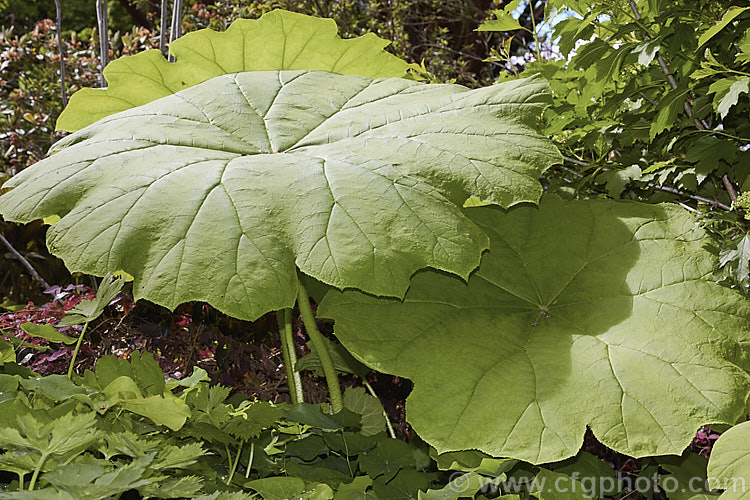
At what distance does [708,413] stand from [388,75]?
1126 mm

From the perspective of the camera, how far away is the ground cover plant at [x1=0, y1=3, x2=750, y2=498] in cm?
95

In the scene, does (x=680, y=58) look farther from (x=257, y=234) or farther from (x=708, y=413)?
(x=257, y=234)

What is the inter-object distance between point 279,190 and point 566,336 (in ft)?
1.81

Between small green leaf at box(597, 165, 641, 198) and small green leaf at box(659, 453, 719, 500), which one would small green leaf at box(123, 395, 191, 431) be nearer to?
small green leaf at box(659, 453, 719, 500)

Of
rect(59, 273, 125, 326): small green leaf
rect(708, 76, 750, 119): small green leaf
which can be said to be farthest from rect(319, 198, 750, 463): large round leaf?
rect(59, 273, 125, 326): small green leaf

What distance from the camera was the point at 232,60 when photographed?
1.67 m

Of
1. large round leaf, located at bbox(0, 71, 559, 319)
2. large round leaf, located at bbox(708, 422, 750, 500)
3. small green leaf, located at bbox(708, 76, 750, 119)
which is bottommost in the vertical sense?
large round leaf, located at bbox(708, 422, 750, 500)

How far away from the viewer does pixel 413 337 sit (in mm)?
1133

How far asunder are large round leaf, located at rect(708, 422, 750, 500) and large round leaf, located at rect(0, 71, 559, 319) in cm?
42

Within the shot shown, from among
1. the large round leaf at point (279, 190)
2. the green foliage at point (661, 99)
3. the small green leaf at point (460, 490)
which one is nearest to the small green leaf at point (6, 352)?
the large round leaf at point (279, 190)

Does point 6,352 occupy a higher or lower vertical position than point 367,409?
higher

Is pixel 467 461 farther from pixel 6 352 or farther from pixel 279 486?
pixel 6 352

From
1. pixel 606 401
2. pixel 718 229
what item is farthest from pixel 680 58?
pixel 606 401

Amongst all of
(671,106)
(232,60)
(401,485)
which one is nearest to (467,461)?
(401,485)
